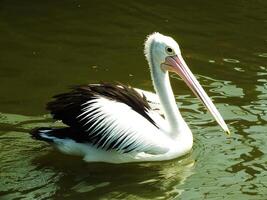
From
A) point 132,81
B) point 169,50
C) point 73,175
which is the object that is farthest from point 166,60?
point 132,81

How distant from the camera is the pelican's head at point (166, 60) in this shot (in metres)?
5.18

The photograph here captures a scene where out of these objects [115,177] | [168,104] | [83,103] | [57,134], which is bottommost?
[115,177]

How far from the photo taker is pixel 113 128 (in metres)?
4.82

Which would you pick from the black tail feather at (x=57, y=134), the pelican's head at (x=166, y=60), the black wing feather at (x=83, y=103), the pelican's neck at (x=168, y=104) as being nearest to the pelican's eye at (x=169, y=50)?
the pelican's head at (x=166, y=60)

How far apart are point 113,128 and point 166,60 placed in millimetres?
767

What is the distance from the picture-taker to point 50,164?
5051 mm

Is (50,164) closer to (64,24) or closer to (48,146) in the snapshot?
(48,146)

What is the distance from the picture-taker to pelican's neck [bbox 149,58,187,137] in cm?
512

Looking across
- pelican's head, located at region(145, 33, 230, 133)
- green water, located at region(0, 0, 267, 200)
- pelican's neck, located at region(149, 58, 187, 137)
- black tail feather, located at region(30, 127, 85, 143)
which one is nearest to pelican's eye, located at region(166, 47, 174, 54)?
pelican's head, located at region(145, 33, 230, 133)

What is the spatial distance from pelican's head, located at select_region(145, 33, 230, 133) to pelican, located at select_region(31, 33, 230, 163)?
0.04 feet

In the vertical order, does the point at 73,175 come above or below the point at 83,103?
below

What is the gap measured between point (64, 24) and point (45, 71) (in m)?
1.77

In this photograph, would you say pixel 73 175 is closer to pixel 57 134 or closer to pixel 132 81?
pixel 57 134

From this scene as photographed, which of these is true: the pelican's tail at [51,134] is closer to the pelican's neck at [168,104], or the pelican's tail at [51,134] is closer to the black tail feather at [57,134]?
the black tail feather at [57,134]
